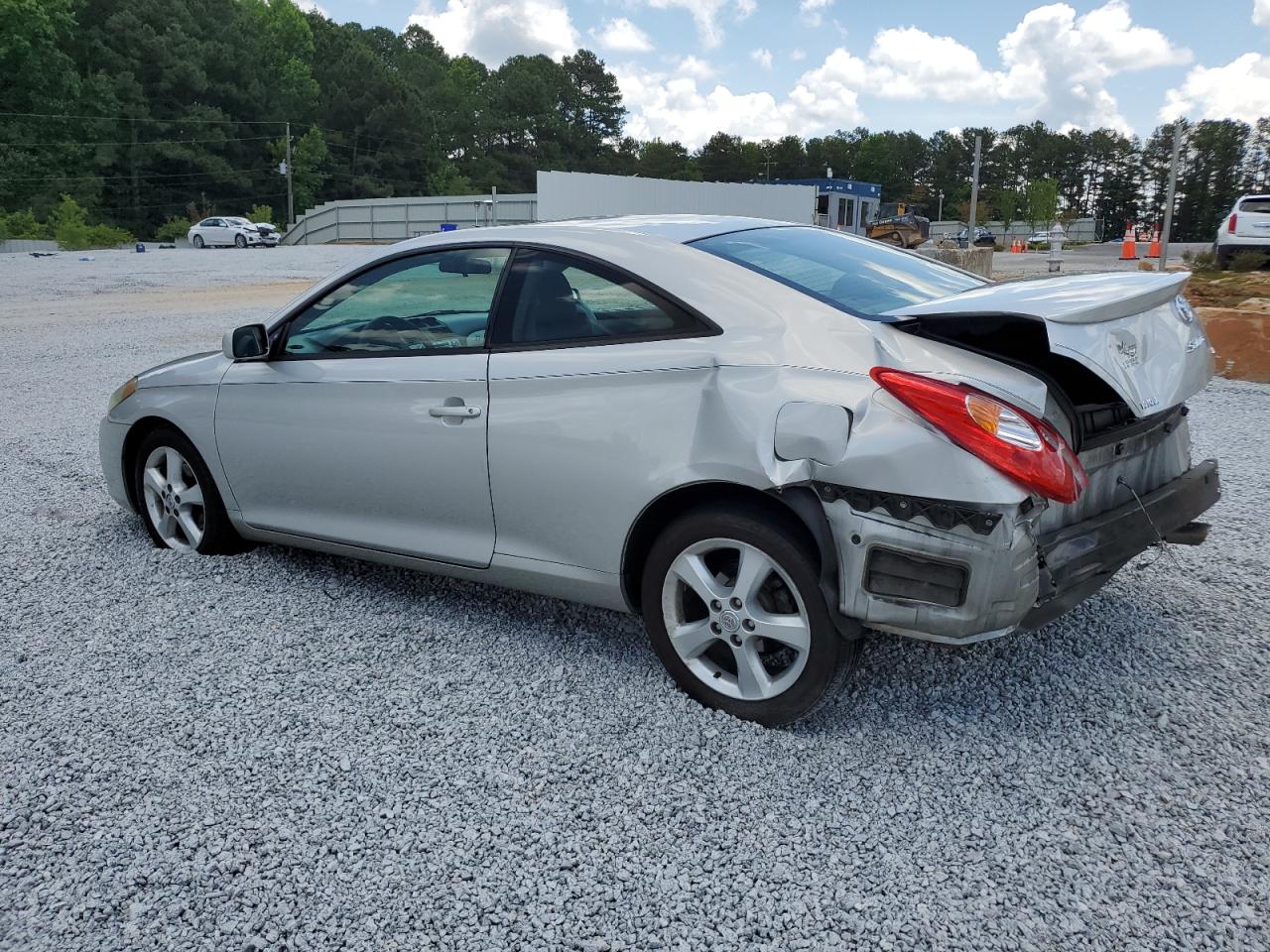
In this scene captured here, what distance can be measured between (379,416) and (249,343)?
2.74 feet

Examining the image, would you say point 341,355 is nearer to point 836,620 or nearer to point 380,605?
point 380,605

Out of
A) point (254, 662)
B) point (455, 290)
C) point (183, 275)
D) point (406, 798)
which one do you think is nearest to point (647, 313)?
point (455, 290)

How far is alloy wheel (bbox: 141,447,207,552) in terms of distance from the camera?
4.79 m

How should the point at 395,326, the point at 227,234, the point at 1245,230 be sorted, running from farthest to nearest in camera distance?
the point at 227,234, the point at 1245,230, the point at 395,326

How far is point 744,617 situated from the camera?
310 cm

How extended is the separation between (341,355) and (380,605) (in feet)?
3.37

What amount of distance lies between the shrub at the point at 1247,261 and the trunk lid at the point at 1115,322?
1763 centimetres

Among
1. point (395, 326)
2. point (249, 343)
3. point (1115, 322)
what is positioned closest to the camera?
point (1115, 322)

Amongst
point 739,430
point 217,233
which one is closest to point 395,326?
point 739,430

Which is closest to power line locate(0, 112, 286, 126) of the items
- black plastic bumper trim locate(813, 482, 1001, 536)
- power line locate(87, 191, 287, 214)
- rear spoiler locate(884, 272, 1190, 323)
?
power line locate(87, 191, 287, 214)

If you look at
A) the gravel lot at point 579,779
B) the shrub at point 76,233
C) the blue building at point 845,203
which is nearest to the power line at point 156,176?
the shrub at point 76,233

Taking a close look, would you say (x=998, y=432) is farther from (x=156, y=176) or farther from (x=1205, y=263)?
(x=156, y=176)

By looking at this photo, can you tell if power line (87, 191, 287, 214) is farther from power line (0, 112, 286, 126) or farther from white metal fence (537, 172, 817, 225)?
white metal fence (537, 172, 817, 225)

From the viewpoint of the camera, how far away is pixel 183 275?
25844 mm
